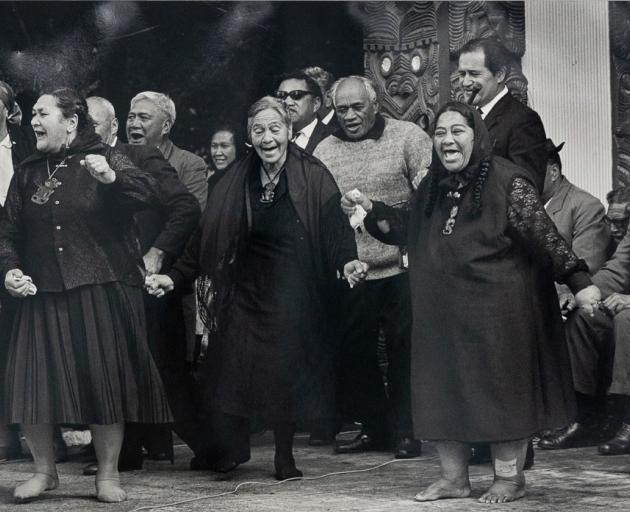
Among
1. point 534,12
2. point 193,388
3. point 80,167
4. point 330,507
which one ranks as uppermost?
point 534,12

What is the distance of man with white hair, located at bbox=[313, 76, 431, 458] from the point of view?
20.4 ft

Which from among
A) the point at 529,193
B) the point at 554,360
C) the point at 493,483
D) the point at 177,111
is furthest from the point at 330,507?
the point at 177,111

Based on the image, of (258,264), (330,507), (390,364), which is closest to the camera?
(330,507)

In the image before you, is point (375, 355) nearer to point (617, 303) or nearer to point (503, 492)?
point (617, 303)

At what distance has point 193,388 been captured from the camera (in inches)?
239

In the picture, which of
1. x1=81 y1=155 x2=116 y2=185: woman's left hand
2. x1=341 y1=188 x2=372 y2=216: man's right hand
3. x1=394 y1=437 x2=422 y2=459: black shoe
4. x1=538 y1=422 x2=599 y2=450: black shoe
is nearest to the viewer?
x1=81 y1=155 x2=116 y2=185: woman's left hand

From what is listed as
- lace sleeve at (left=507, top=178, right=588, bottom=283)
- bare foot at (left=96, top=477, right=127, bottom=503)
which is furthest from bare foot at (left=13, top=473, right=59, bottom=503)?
lace sleeve at (left=507, top=178, right=588, bottom=283)

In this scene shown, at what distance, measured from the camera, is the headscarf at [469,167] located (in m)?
5.15

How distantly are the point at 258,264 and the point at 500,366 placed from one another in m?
1.31

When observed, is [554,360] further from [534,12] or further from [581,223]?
[534,12]

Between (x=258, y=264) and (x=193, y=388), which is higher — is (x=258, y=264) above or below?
above

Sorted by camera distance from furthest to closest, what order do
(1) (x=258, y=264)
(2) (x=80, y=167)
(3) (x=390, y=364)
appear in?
(3) (x=390, y=364) → (1) (x=258, y=264) → (2) (x=80, y=167)

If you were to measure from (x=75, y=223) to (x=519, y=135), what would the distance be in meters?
1.97

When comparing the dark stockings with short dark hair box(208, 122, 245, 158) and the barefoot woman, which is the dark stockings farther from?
short dark hair box(208, 122, 245, 158)
